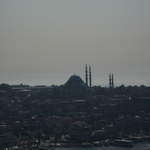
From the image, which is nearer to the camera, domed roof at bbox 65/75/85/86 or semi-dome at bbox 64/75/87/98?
semi-dome at bbox 64/75/87/98

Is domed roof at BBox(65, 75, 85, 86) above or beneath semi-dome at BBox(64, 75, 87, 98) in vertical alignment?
above

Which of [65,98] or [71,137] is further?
[65,98]

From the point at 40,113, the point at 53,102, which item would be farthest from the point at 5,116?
the point at 53,102

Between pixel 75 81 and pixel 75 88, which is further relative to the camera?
pixel 75 81

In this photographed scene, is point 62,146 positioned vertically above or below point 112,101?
below

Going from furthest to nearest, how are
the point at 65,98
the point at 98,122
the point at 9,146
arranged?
the point at 65,98, the point at 98,122, the point at 9,146

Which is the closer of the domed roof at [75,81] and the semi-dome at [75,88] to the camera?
the semi-dome at [75,88]

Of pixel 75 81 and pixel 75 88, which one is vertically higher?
pixel 75 81

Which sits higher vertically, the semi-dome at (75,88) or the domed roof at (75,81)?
the domed roof at (75,81)

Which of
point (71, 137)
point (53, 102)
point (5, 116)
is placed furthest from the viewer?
point (53, 102)

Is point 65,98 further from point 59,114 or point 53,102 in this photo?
point 59,114
